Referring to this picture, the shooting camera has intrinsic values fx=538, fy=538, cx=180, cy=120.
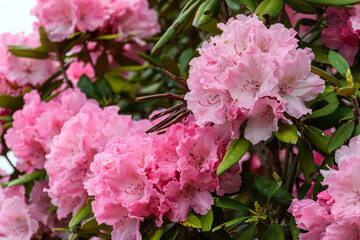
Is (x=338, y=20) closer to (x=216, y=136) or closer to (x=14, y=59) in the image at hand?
(x=216, y=136)

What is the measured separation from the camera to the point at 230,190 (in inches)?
46.6

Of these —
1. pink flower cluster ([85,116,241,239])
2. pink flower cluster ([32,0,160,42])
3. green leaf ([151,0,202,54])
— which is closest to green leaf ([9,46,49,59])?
pink flower cluster ([32,0,160,42])

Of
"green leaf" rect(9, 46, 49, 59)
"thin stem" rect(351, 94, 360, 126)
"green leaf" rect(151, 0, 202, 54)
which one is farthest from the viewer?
"green leaf" rect(9, 46, 49, 59)

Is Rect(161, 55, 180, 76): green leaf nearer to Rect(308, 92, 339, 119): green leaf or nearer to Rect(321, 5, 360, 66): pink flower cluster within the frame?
Rect(321, 5, 360, 66): pink flower cluster

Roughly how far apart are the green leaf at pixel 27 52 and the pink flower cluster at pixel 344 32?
0.89 meters

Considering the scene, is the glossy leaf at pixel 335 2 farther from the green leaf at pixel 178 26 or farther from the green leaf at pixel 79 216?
the green leaf at pixel 79 216

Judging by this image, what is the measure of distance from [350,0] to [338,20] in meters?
0.20

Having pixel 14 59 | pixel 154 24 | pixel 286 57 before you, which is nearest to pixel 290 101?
pixel 286 57

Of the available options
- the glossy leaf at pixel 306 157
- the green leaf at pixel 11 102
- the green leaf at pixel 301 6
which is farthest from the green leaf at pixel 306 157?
the green leaf at pixel 11 102

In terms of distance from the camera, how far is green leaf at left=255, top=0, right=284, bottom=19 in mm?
1125

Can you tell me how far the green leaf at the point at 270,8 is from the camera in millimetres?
1125

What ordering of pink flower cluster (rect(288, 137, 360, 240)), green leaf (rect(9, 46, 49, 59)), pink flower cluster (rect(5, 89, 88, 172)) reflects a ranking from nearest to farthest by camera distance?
pink flower cluster (rect(288, 137, 360, 240)) → pink flower cluster (rect(5, 89, 88, 172)) → green leaf (rect(9, 46, 49, 59))

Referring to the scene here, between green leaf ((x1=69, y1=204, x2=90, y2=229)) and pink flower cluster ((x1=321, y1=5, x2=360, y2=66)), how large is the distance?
0.71m

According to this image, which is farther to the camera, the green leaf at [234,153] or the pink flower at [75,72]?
the pink flower at [75,72]
